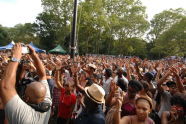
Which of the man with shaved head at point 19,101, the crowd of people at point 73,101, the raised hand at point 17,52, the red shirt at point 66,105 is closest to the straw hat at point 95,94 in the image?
the crowd of people at point 73,101

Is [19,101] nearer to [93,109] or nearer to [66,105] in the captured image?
[93,109]

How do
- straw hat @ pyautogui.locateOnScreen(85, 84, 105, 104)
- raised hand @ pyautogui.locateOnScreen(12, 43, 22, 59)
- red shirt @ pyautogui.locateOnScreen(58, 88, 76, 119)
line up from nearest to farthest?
raised hand @ pyautogui.locateOnScreen(12, 43, 22, 59) < straw hat @ pyautogui.locateOnScreen(85, 84, 105, 104) < red shirt @ pyautogui.locateOnScreen(58, 88, 76, 119)

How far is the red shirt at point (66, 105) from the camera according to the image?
5.27 m

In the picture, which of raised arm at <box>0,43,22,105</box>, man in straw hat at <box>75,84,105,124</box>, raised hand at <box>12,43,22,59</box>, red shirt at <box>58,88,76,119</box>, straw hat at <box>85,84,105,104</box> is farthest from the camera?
red shirt at <box>58,88,76,119</box>

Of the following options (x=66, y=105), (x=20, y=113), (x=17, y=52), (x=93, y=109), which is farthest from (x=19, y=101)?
(x=66, y=105)

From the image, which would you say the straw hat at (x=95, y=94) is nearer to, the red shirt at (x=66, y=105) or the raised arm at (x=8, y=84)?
the raised arm at (x=8, y=84)

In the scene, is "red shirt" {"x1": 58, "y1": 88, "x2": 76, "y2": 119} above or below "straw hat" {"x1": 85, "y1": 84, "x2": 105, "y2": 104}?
below

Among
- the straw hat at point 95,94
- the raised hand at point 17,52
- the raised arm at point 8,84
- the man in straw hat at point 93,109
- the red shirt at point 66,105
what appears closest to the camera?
the raised arm at point 8,84

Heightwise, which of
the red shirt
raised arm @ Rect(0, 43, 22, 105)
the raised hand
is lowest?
the red shirt

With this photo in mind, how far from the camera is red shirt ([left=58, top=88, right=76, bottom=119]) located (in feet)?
17.3

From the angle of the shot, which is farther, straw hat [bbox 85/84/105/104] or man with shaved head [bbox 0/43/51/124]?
straw hat [bbox 85/84/105/104]

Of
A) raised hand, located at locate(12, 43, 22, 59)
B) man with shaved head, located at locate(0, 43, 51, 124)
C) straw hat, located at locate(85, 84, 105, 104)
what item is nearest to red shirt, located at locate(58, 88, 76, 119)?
straw hat, located at locate(85, 84, 105, 104)

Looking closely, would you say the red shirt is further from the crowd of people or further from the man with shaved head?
the man with shaved head

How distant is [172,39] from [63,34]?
72.3ft
